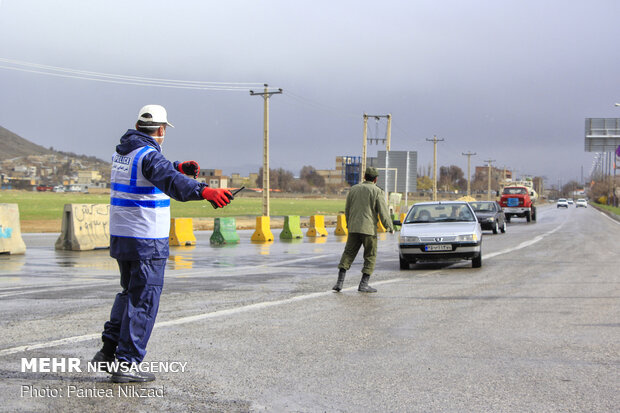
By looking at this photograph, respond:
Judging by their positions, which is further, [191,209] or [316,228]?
[191,209]

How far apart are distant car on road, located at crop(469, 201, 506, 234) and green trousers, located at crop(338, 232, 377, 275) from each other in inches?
875

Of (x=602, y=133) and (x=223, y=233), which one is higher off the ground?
(x=602, y=133)

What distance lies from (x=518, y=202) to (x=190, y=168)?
47.8 meters

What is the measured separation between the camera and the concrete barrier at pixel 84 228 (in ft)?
64.1

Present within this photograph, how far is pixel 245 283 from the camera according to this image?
11914 millimetres

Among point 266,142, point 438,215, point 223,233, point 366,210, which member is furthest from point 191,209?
point 366,210

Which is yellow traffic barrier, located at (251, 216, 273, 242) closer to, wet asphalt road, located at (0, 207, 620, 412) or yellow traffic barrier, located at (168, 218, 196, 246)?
yellow traffic barrier, located at (168, 218, 196, 246)

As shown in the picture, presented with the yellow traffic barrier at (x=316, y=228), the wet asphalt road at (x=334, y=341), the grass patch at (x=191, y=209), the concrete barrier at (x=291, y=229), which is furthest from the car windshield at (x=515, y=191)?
the wet asphalt road at (x=334, y=341)

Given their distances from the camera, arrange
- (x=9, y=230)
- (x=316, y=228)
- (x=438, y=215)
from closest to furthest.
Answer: (x=438, y=215)
(x=9, y=230)
(x=316, y=228)

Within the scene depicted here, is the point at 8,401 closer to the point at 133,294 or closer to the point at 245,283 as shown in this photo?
the point at 133,294

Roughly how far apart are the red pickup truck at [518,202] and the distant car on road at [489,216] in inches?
612

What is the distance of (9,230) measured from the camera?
58.0 feet

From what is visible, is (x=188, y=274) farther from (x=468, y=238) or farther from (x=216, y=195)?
(x=216, y=195)

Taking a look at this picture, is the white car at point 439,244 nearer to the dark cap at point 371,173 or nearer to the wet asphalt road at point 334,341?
the wet asphalt road at point 334,341
